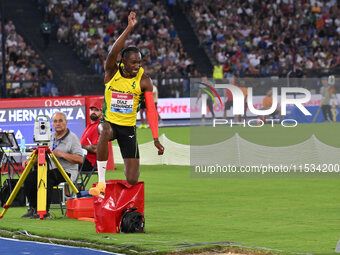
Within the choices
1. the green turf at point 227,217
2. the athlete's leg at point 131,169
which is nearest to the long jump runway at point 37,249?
the green turf at point 227,217

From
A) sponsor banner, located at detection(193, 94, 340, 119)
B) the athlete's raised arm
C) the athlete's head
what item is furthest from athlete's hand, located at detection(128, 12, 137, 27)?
sponsor banner, located at detection(193, 94, 340, 119)

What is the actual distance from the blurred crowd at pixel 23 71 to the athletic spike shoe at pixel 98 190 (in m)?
25.2

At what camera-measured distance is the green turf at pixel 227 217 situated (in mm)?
10695

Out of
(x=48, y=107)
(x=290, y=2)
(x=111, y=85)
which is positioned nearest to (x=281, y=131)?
(x=48, y=107)

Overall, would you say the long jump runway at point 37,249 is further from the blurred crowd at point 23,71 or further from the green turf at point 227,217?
the blurred crowd at point 23,71

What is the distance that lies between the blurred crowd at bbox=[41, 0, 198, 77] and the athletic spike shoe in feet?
99.5

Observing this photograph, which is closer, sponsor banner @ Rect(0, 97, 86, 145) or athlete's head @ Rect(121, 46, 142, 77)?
athlete's head @ Rect(121, 46, 142, 77)

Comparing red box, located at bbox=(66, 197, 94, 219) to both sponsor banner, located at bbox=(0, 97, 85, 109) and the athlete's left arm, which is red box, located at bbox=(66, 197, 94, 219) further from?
sponsor banner, located at bbox=(0, 97, 85, 109)

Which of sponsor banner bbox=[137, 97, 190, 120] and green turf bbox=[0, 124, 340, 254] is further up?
sponsor banner bbox=[137, 97, 190, 120]

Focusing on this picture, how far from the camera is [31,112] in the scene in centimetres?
2148

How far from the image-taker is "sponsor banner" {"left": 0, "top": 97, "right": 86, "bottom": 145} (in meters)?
21.0

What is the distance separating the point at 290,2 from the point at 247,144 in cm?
3220

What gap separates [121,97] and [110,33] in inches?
1334

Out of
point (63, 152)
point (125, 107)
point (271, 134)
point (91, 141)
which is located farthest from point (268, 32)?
point (125, 107)
